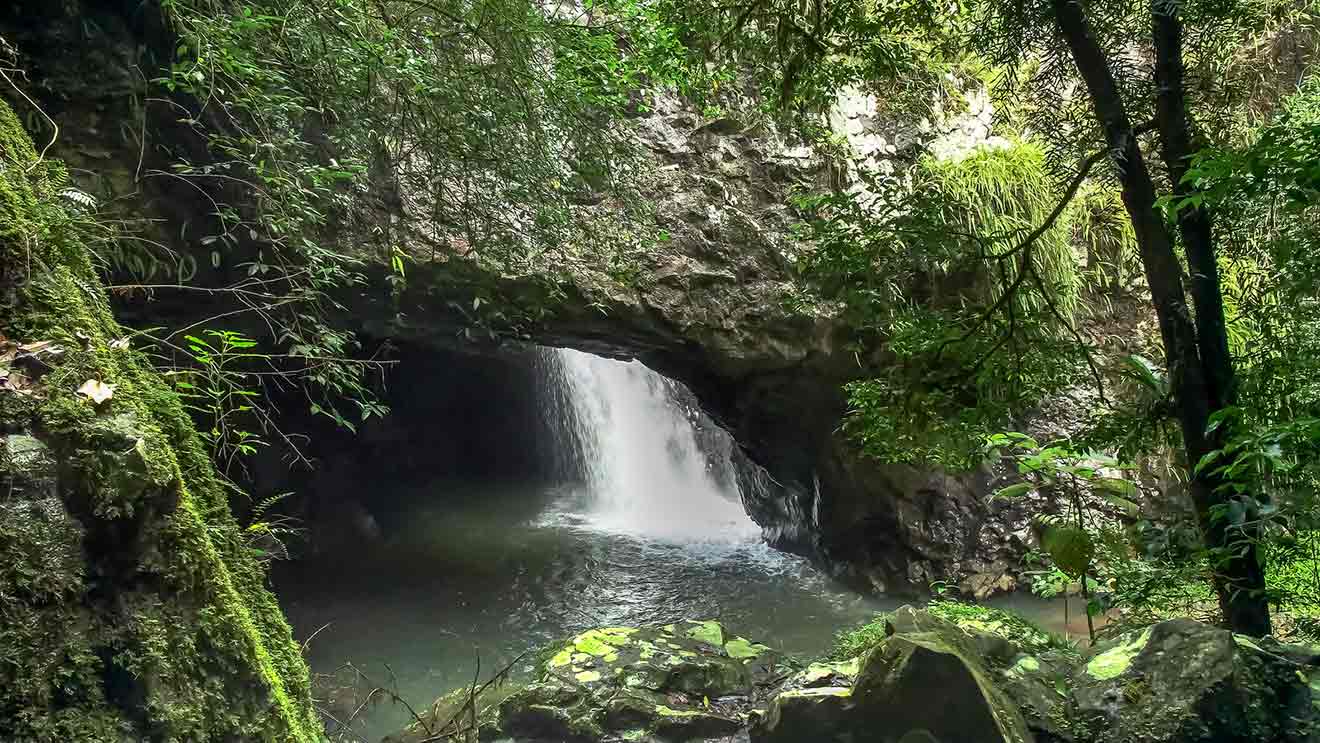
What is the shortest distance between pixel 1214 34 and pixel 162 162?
5.61m

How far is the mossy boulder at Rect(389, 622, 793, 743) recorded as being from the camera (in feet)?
13.5

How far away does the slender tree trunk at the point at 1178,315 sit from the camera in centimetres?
279

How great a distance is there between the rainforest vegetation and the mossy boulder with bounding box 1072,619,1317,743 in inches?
3.1

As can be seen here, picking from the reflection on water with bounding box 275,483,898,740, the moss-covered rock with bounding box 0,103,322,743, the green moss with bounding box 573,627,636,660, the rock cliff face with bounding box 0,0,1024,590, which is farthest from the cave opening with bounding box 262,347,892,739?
the moss-covered rock with bounding box 0,103,322,743

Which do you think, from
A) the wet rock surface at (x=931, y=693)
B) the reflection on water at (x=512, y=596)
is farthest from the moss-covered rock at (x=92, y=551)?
the reflection on water at (x=512, y=596)

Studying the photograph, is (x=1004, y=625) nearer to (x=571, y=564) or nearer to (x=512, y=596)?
(x=512, y=596)

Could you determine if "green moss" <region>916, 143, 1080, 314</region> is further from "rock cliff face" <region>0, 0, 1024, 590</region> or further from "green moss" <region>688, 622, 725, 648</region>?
"green moss" <region>688, 622, 725, 648</region>

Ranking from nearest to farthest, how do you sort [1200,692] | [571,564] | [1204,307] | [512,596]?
[1200,692] → [1204,307] → [512,596] → [571,564]

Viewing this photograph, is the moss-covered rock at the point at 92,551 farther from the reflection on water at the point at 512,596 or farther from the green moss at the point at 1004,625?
the reflection on water at the point at 512,596

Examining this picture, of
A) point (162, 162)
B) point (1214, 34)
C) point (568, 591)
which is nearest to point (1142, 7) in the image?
point (1214, 34)

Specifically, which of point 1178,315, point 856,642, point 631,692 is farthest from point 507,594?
point 1178,315

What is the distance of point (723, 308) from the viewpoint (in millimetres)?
6926

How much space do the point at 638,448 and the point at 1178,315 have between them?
12.2 metres

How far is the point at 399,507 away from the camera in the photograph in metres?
Result: 12.4
